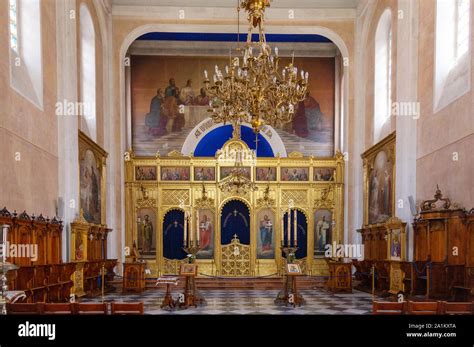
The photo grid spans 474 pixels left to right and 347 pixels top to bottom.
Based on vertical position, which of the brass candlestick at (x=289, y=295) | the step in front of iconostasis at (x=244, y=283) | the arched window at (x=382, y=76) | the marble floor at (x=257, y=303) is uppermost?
the arched window at (x=382, y=76)

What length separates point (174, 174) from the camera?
61.7ft

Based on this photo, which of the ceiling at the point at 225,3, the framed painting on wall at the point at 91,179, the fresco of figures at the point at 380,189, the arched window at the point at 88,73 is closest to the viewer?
the framed painting on wall at the point at 91,179

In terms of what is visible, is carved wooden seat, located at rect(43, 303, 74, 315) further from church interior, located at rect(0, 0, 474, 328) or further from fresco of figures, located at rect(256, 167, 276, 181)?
fresco of figures, located at rect(256, 167, 276, 181)

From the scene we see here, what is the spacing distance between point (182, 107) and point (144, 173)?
336 centimetres

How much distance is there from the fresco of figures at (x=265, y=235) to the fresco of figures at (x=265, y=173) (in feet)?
4.29

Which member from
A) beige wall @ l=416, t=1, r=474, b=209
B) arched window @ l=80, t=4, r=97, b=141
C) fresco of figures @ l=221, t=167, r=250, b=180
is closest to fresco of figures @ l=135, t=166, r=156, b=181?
fresco of figures @ l=221, t=167, r=250, b=180

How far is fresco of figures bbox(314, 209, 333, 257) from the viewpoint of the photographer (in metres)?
18.7

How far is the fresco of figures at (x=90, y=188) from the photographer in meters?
13.8

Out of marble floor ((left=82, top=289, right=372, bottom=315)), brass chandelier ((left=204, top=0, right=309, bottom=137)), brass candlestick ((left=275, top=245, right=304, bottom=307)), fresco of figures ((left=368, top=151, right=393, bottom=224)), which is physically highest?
brass chandelier ((left=204, top=0, right=309, bottom=137))

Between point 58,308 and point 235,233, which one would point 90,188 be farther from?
point 58,308

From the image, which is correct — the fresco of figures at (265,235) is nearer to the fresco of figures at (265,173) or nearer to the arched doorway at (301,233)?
the arched doorway at (301,233)

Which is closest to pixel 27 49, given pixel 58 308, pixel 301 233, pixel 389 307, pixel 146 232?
pixel 58 308

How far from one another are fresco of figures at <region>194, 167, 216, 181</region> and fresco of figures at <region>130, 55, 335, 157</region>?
5.52ft

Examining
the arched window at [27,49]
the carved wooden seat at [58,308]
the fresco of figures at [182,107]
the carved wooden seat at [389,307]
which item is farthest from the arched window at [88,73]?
the carved wooden seat at [389,307]
